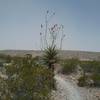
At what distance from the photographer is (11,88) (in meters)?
11.3

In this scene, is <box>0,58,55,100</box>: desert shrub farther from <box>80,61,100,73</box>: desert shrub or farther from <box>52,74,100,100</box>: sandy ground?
<box>80,61,100,73</box>: desert shrub

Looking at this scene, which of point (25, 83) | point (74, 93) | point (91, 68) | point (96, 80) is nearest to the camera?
point (25, 83)

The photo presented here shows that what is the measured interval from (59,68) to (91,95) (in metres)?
8.77

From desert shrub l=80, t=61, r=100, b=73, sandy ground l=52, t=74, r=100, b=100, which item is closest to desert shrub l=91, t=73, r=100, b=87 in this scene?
sandy ground l=52, t=74, r=100, b=100

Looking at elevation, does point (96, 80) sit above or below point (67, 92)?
above

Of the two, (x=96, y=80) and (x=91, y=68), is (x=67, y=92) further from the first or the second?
(x=91, y=68)

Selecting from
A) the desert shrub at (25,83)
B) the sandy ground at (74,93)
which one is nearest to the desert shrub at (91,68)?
the sandy ground at (74,93)

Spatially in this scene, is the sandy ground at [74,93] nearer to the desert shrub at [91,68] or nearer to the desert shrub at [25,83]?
the desert shrub at [25,83]

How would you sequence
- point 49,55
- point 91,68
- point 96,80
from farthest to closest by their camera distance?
Answer: 1. point 91,68
2. point 49,55
3. point 96,80

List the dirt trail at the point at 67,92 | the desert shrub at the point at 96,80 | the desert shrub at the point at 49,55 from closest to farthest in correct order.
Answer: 1. the dirt trail at the point at 67,92
2. the desert shrub at the point at 96,80
3. the desert shrub at the point at 49,55

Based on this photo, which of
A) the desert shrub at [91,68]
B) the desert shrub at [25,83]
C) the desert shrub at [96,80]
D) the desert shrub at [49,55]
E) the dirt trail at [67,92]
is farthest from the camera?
the desert shrub at [91,68]

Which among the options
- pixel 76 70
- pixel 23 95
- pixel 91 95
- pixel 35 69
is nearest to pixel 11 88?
pixel 23 95

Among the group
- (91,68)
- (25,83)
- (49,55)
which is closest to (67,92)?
(25,83)

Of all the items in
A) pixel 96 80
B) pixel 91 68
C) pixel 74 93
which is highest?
pixel 91 68
